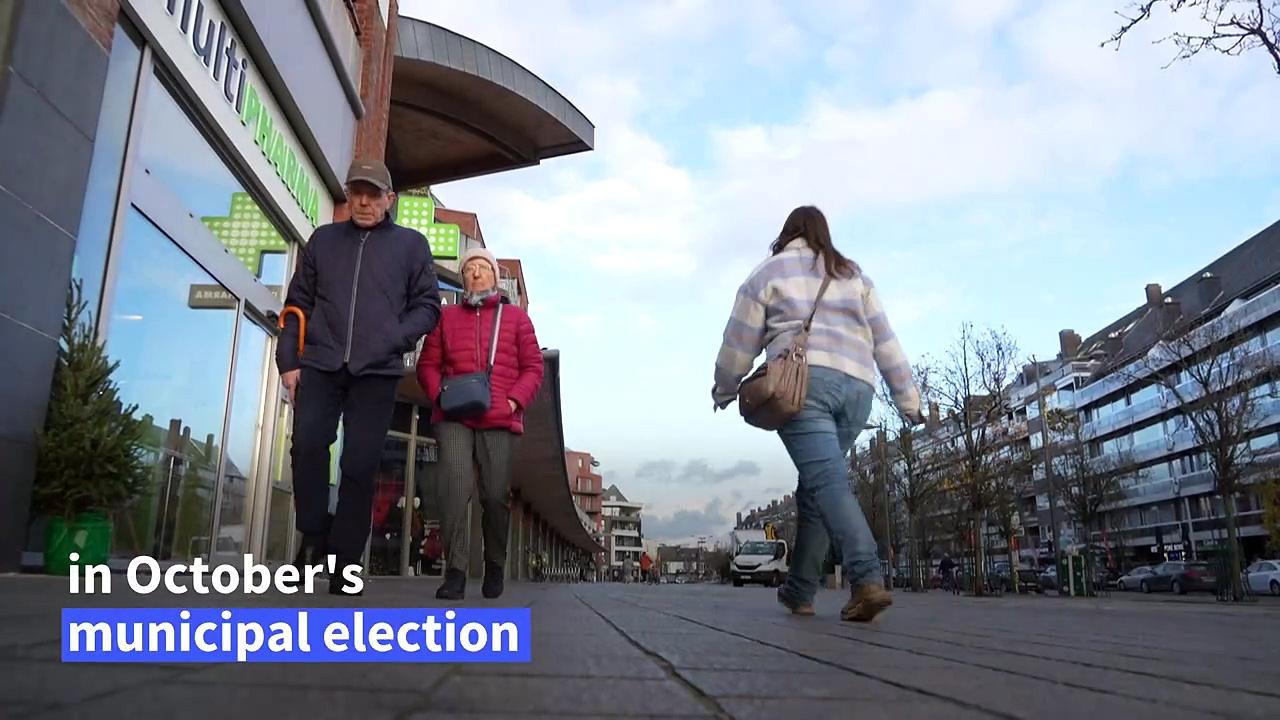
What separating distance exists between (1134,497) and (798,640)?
239 feet

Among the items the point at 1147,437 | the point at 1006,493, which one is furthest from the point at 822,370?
the point at 1147,437

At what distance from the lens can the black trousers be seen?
4.21 m

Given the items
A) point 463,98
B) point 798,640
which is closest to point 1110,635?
point 798,640

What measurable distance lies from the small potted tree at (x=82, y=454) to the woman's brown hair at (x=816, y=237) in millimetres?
4149

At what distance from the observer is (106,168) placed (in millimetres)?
6285

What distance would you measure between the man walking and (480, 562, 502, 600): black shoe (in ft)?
2.30

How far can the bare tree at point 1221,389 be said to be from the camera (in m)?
23.3

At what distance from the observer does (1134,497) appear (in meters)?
66.1

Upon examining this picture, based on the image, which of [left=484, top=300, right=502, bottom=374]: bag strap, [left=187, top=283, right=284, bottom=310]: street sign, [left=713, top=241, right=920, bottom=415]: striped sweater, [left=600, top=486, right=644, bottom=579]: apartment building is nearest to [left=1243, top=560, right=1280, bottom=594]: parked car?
[left=713, top=241, right=920, bottom=415]: striped sweater

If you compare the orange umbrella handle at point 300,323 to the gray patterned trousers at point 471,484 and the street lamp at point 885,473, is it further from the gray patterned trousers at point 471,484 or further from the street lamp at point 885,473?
the street lamp at point 885,473

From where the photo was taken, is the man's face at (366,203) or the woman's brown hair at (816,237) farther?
the woman's brown hair at (816,237)

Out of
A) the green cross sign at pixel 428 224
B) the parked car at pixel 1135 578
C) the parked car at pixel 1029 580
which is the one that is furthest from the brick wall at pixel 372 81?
the parked car at pixel 1135 578

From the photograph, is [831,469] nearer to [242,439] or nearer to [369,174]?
[369,174]

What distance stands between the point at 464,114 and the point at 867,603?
625 inches
